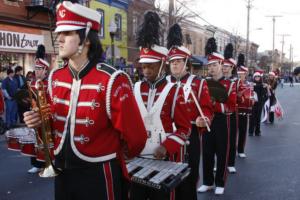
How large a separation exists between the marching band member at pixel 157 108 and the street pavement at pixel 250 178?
2.45m

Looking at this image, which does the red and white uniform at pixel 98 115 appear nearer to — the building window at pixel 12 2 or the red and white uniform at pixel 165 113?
the red and white uniform at pixel 165 113

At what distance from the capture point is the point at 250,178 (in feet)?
24.2

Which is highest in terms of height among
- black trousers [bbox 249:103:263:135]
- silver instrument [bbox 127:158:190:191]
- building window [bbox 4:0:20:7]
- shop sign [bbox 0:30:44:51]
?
building window [bbox 4:0:20:7]

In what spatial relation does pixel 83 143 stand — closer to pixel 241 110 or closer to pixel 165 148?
pixel 165 148

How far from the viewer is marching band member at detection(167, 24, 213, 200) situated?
5.16 meters

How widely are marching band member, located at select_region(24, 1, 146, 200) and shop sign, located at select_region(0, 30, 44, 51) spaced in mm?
15153

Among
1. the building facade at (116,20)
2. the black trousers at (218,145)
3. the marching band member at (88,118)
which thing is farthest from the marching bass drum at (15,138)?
the building facade at (116,20)

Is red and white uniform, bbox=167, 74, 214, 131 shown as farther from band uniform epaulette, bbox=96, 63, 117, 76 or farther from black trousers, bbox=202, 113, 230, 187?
band uniform epaulette, bbox=96, 63, 117, 76

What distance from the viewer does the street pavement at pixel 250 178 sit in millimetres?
6348

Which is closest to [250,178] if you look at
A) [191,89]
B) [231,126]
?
[231,126]

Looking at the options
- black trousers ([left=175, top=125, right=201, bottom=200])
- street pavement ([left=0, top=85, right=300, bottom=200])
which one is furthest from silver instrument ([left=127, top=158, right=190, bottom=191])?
street pavement ([left=0, top=85, right=300, bottom=200])

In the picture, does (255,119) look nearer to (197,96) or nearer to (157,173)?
(197,96)

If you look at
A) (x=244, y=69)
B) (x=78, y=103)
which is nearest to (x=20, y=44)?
(x=244, y=69)

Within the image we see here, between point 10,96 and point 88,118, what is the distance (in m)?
10.3
